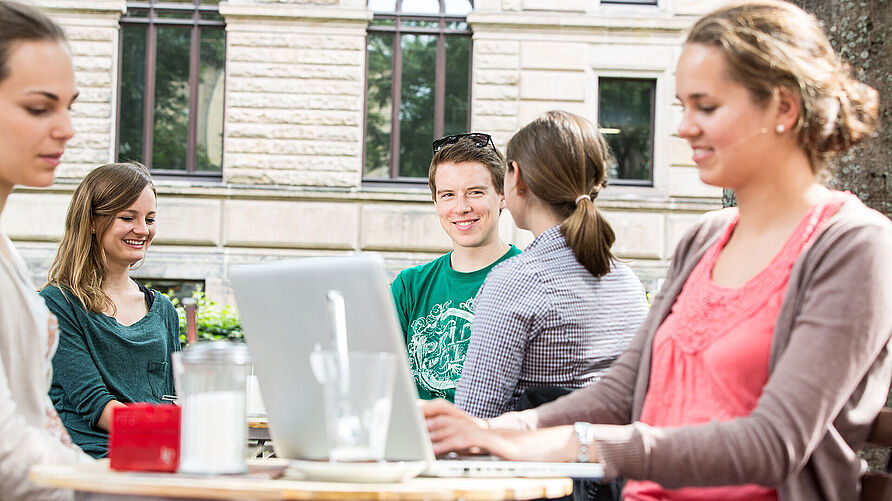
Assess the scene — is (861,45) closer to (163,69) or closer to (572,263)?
(572,263)

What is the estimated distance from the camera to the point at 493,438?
1.99 meters

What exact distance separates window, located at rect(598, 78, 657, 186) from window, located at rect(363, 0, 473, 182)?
1916 mm

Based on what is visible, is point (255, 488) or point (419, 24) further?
point (419, 24)

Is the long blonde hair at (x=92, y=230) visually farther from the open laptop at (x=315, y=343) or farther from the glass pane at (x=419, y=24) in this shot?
the glass pane at (x=419, y=24)

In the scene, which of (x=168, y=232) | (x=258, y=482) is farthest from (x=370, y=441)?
(x=168, y=232)

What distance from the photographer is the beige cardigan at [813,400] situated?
68.7 inches

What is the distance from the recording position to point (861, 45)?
327 cm

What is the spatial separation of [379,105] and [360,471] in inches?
492

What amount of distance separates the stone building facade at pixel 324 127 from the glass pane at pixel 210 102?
536mm

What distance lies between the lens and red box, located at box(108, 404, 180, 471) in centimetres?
180

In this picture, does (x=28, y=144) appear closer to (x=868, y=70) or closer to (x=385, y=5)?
(x=868, y=70)

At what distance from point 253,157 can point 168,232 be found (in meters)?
1.43

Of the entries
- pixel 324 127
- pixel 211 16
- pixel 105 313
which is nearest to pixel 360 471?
pixel 105 313

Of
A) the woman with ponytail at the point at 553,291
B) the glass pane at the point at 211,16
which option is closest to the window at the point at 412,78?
the glass pane at the point at 211,16
